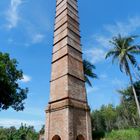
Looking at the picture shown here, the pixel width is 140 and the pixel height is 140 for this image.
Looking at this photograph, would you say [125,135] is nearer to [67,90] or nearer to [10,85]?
[67,90]

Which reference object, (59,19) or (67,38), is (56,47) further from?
(59,19)

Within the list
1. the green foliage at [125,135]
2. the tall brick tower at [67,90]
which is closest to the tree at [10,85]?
the tall brick tower at [67,90]

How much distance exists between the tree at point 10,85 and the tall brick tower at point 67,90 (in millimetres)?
7342

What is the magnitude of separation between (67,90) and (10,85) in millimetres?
10800

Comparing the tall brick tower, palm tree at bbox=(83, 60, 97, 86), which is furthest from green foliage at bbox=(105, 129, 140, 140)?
palm tree at bbox=(83, 60, 97, 86)

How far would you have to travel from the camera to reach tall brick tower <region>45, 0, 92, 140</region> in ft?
41.9

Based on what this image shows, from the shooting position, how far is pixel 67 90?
538 inches

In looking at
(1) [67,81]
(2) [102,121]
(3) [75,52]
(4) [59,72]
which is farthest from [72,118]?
(2) [102,121]

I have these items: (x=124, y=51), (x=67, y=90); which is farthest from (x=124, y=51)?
(x=67, y=90)

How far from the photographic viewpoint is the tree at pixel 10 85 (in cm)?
2077

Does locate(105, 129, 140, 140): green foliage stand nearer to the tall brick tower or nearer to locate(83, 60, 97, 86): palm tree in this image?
the tall brick tower

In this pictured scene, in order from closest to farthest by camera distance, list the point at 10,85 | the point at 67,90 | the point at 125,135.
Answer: the point at 67,90 → the point at 125,135 → the point at 10,85

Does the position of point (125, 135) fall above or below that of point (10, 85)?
below

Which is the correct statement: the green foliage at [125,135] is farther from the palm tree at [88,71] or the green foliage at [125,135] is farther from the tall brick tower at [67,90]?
the palm tree at [88,71]
